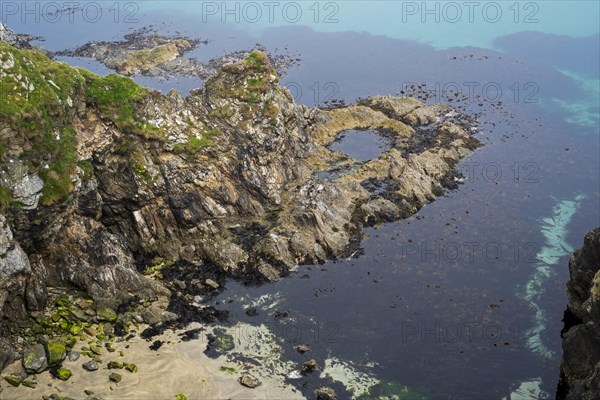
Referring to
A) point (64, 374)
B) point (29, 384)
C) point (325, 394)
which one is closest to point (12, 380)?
point (29, 384)

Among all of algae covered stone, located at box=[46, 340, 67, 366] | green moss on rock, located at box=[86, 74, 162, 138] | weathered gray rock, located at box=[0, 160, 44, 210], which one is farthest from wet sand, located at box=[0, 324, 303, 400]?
green moss on rock, located at box=[86, 74, 162, 138]

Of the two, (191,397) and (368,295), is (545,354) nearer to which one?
(368,295)

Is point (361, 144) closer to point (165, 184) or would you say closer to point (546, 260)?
point (546, 260)

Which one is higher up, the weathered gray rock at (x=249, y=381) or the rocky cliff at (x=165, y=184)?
the rocky cliff at (x=165, y=184)

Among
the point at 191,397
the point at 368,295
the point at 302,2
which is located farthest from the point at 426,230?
the point at 302,2

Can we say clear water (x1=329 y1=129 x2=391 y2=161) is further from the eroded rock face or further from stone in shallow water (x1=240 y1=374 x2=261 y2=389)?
the eroded rock face

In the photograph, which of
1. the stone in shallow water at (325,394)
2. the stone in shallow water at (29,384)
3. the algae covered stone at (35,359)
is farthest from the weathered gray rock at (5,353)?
the stone in shallow water at (325,394)

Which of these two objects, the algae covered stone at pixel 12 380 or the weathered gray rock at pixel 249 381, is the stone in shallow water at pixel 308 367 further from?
the algae covered stone at pixel 12 380
